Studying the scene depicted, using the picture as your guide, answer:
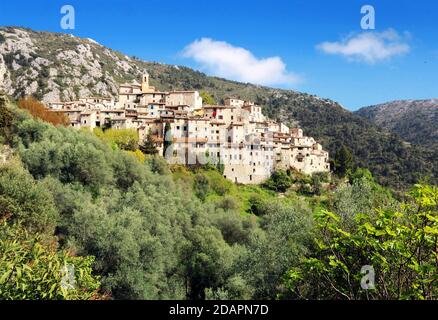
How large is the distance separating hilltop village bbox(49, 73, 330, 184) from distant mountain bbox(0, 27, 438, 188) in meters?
32.9

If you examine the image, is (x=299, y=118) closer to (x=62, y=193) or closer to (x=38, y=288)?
(x=62, y=193)

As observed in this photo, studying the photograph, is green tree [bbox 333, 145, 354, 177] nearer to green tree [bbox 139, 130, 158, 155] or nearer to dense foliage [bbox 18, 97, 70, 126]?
green tree [bbox 139, 130, 158, 155]

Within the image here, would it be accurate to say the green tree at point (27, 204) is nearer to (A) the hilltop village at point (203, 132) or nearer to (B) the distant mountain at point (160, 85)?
(A) the hilltop village at point (203, 132)

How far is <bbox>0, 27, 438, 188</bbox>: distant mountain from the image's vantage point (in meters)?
106

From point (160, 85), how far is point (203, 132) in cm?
9050

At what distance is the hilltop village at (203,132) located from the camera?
5944cm

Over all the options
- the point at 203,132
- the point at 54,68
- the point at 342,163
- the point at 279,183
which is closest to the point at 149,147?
the point at 203,132

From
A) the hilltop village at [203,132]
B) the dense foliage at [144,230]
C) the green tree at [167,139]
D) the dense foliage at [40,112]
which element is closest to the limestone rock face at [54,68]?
the hilltop village at [203,132]

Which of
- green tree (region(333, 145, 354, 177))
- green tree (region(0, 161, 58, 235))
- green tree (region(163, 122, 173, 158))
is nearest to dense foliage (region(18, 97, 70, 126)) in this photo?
green tree (region(163, 122, 173, 158))

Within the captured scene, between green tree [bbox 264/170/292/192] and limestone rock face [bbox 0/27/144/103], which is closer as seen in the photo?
green tree [bbox 264/170/292/192]

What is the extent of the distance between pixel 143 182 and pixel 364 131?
103 metres

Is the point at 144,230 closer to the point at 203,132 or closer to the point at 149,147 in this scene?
the point at 149,147

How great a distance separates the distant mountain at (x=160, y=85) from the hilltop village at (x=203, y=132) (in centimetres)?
3292
